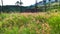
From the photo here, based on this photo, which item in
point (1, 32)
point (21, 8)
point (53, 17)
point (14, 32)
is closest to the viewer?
point (14, 32)

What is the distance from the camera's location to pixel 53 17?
28.5 ft

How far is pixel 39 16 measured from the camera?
9180 mm

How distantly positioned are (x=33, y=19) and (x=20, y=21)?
1.77ft

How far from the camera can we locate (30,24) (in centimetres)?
802

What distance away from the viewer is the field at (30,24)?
7.44 meters

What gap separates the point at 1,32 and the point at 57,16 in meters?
2.18

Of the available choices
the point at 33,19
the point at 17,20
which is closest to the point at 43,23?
the point at 33,19

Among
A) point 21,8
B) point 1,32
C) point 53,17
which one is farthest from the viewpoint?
point 21,8

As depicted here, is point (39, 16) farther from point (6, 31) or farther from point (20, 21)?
point (6, 31)

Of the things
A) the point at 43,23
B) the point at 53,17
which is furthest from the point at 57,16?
the point at 43,23

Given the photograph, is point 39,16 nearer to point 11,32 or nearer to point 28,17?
point 28,17

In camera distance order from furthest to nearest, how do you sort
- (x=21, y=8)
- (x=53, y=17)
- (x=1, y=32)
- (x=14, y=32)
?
(x=21, y=8) → (x=53, y=17) → (x=1, y=32) → (x=14, y=32)

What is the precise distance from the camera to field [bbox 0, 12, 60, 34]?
7438mm

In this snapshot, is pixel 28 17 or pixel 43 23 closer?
pixel 43 23
